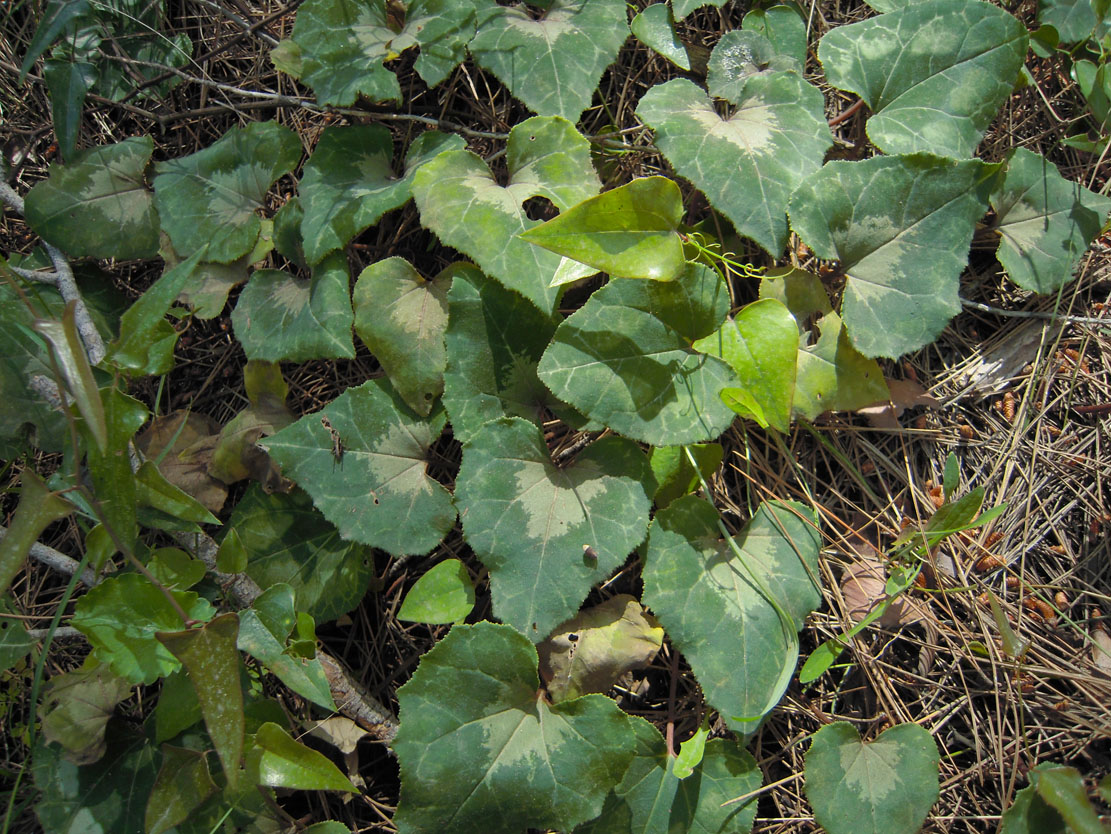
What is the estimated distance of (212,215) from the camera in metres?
1.88

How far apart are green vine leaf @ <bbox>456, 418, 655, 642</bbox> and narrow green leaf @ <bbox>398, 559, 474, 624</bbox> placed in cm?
19

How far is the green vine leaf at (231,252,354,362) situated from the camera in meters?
1.71

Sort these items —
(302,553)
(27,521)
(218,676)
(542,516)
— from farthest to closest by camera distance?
(302,553), (542,516), (218,676), (27,521)

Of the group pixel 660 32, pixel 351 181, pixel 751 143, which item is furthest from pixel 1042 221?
pixel 351 181

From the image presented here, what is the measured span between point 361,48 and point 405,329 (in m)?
0.74

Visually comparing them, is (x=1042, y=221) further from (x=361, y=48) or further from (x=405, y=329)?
(x=361, y=48)

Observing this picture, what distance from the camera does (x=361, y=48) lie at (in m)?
1.75

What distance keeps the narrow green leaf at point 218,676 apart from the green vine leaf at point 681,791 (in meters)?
0.77

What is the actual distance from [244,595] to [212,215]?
1019 millimetres

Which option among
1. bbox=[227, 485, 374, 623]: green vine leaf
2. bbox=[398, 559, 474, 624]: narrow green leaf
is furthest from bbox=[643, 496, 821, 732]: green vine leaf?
bbox=[227, 485, 374, 623]: green vine leaf

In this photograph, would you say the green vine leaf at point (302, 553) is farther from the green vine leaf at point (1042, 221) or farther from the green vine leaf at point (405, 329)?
the green vine leaf at point (1042, 221)

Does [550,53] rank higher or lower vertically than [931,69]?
higher

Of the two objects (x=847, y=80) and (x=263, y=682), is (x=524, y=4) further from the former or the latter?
(x=263, y=682)

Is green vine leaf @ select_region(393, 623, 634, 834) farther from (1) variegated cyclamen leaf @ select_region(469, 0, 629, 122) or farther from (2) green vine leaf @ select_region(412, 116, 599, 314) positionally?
(1) variegated cyclamen leaf @ select_region(469, 0, 629, 122)
